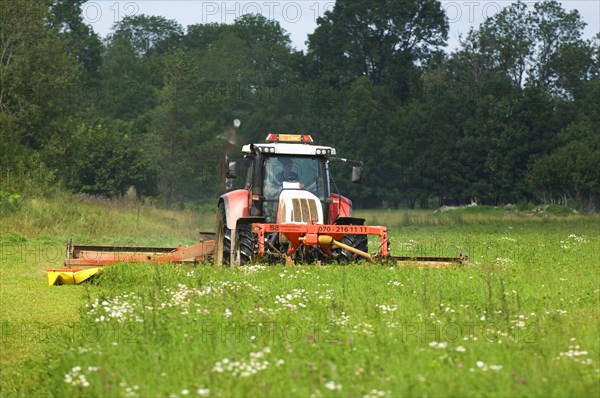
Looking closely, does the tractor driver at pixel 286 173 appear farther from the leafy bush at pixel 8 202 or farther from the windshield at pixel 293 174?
the leafy bush at pixel 8 202

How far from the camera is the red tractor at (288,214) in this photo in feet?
63.1

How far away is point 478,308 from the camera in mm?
13250

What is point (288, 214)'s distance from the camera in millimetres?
19953

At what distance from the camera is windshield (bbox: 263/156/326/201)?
838 inches

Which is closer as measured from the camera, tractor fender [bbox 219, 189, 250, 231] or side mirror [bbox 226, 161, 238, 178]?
side mirror [bbox 226, 161, 238, 178]

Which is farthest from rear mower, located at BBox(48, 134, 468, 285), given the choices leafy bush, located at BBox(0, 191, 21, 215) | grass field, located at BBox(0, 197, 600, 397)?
leafy bush, located at BBox(0, 191, 21, 215)

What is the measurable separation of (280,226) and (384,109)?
72.9 meters

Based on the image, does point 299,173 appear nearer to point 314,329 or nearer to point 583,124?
point 314,329

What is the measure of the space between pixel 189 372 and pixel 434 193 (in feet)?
253

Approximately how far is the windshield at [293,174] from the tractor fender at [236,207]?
593mm

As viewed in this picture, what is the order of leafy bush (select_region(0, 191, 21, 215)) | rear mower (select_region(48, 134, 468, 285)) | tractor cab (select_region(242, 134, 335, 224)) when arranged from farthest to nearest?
leafy bush (select_region(0, 191, 21, 215))
tractor cab (select_region(242, 134, 335, 224))
rear mower (select_region(48, 134, 468, 285))

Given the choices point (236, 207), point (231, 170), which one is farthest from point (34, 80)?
point (231, 170)

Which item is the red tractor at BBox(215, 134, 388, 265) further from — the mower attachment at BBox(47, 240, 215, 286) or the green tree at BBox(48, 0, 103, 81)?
the green tree at BBox(48, 0, 103, 81)

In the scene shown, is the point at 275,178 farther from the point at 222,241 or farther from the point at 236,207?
the point at 222,241
